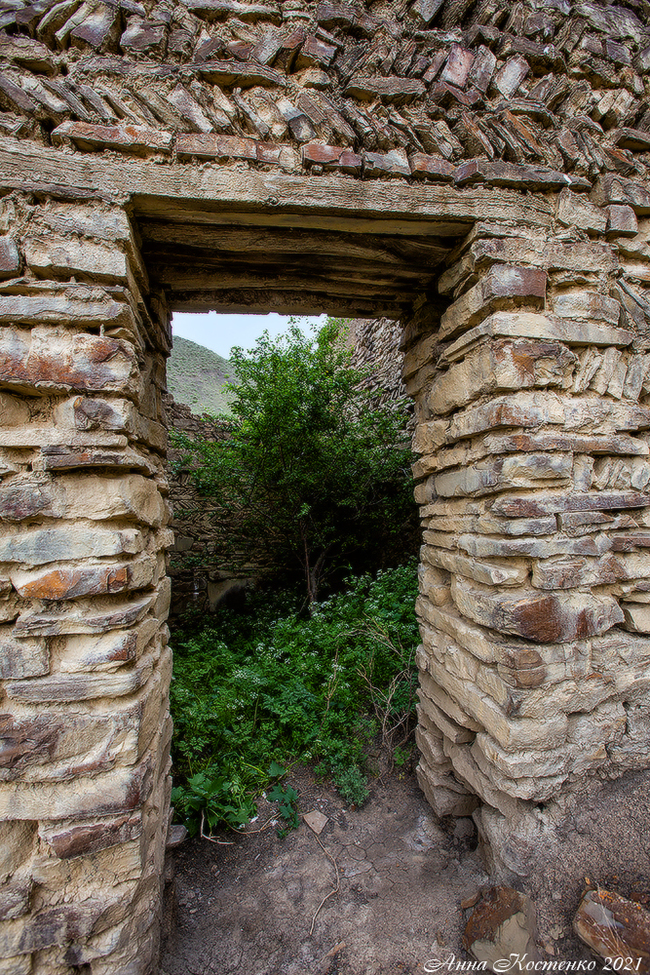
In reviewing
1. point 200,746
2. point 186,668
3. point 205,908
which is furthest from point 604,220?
point 186,668

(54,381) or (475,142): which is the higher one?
(475,142)

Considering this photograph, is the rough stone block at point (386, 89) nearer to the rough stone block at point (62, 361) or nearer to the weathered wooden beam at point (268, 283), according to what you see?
the weathered wooden beam at point (268, 283)

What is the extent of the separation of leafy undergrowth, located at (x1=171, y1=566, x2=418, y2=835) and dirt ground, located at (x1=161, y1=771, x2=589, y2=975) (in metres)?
0.16

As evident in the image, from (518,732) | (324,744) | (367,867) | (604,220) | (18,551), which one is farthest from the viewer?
(324,744)

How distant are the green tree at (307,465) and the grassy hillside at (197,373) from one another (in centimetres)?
690

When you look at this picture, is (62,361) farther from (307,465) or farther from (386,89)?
(307,465)

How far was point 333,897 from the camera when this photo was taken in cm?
190

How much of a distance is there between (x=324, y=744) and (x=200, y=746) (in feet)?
2.48

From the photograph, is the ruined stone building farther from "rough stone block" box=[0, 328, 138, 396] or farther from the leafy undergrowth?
the leafy undergrowth

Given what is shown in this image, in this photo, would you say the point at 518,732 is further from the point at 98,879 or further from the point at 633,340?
the point at 633,340

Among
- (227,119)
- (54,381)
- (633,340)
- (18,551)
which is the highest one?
(227,119)

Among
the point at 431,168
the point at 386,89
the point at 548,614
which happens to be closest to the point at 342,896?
the point at 548,614

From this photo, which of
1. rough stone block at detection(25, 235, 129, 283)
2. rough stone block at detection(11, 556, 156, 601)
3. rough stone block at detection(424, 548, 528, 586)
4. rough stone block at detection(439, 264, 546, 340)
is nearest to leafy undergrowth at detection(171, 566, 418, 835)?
rough stone block at detection(424, 548, 528, 586)

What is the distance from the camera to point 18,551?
1.37m
